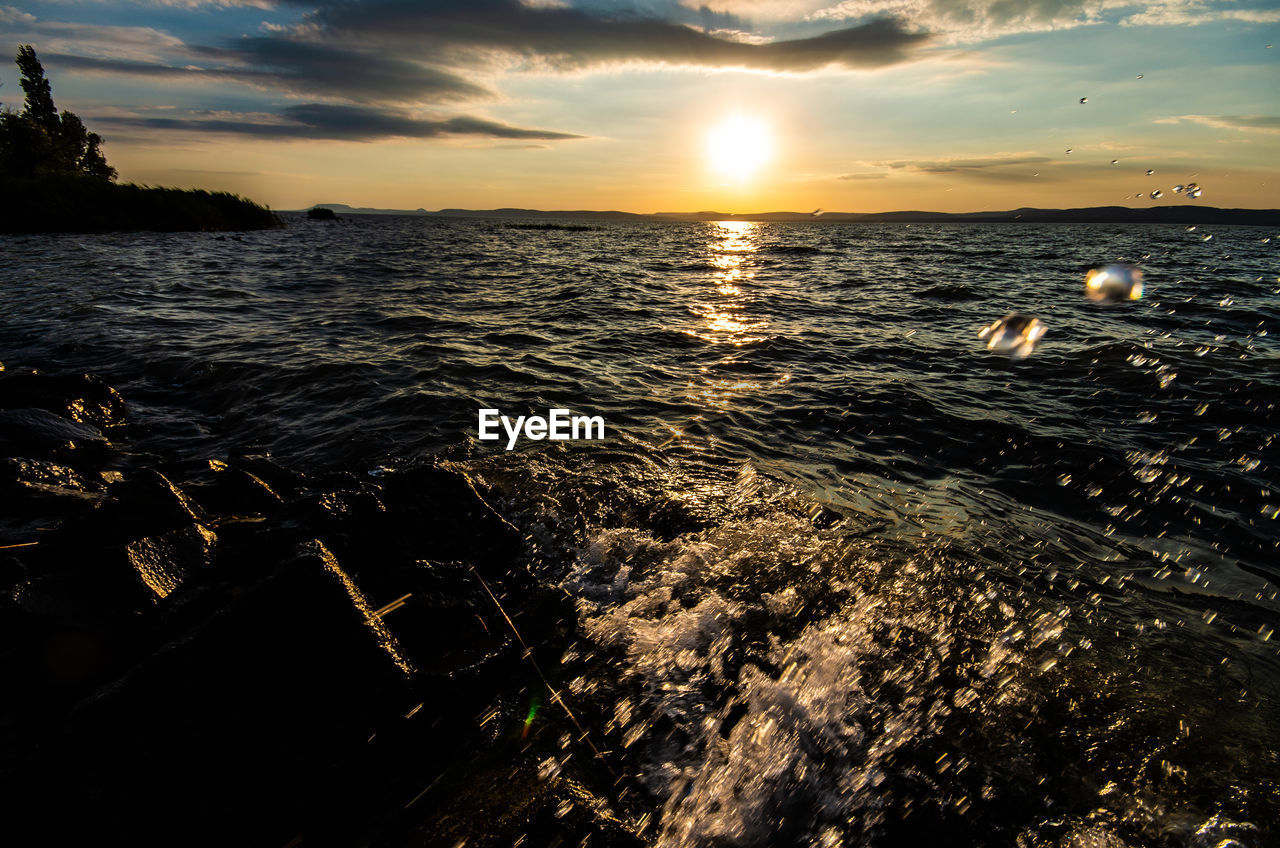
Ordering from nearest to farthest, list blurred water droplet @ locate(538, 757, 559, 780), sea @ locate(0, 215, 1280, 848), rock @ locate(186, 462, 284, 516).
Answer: blurred water droplet @ locate(538, 757, 559, 780) → sea @ locate(0, 215, 1280, 848) → rock @ locate(186, 462, 284, 516)

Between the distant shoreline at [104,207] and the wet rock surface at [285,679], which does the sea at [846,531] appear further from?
the distant shoreline at [104,207]

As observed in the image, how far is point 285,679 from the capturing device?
2604 mm

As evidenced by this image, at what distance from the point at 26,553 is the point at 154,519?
2.78 ft

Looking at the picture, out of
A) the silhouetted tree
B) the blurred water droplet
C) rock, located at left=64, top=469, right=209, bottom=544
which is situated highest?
the silhouetted tree

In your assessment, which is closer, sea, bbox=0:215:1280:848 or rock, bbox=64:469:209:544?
sea, bbox=0:215:1280:848

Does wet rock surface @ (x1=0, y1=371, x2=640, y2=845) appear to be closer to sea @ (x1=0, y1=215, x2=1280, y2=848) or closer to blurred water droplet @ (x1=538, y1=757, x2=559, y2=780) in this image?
blurred water droplet @ (x1=538, y1=757, x2=559, y2=780)

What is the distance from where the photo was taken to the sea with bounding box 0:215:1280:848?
9.69 feet

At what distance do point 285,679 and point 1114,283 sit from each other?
103 feet

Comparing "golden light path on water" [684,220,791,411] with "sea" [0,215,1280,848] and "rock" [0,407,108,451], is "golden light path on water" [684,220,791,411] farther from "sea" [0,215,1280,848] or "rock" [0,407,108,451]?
"rock" [0,407,108,451]

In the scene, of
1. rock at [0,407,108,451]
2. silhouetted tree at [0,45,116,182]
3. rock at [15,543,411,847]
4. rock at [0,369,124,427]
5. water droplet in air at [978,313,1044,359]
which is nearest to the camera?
rock at [15,543,411,847]

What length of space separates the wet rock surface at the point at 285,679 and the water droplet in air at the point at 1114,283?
24078 millimetres

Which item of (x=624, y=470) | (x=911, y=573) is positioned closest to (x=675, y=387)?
(x=624, y=470)

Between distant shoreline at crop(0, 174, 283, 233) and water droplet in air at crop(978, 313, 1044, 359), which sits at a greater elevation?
distant shoreline at crop(0, 174, 283, 233)

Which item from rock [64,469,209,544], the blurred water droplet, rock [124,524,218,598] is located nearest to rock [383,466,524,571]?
rock [124,524,218,598]
